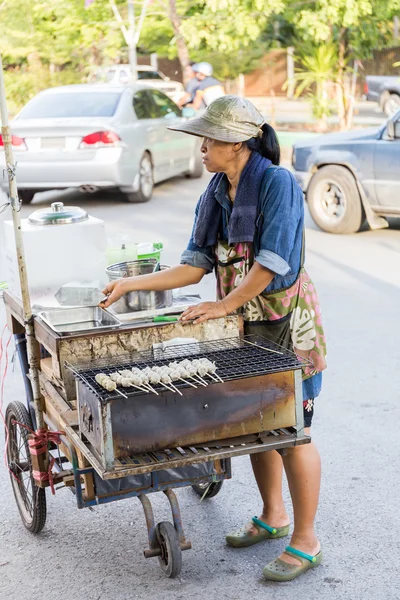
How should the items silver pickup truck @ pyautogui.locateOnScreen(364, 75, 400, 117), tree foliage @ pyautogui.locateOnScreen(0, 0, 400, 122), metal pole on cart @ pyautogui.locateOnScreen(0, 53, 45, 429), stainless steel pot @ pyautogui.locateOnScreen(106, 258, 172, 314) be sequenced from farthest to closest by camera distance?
silver pickup truck @ pyautogui.locateOnScreen(364, 75, 400, 117) → tree foliage @ pyautogui.locateOnScreen(0, 0, 400, 122) → stainless steel pot @ pyautogui.locateOnScreen(106, 258, 172, 314) → metal pole on cart @ pyautogui.locateOnScreen(0, 53, 45, 429)

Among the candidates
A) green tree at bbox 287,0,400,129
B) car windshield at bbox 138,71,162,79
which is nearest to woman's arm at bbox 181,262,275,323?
green tree at bbox 287,0,400,129

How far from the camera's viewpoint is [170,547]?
3543 millimetres

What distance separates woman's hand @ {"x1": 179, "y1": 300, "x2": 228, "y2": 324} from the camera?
3.50 metres

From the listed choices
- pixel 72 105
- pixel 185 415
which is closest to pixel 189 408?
pixel 185 415

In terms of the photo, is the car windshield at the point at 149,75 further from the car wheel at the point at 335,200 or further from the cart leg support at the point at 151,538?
the cart leg support at the point at 151,538

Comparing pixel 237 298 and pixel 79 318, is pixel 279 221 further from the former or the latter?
pixel 79 318

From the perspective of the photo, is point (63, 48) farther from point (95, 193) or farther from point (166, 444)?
point (166, 444)

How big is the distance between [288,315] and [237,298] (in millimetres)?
242

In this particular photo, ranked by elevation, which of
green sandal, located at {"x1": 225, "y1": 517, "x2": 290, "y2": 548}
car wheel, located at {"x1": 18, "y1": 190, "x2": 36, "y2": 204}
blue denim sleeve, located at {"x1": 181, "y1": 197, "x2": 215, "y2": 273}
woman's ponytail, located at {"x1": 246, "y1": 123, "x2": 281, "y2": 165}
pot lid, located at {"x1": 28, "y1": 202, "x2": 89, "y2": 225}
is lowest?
car wheel, located at {"x1": 18, "y1": 190, "x2": 36, "y2": 204}

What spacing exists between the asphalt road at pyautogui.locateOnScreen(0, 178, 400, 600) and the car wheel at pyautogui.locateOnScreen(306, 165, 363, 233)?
14.8 ft

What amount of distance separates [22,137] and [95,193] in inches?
82.3

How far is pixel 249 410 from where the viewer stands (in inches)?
127

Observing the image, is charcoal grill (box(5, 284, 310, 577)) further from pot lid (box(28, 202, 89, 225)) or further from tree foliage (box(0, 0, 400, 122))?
tree foliage (box(0, 0, 400, 122))

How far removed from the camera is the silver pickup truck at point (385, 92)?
24.2m
